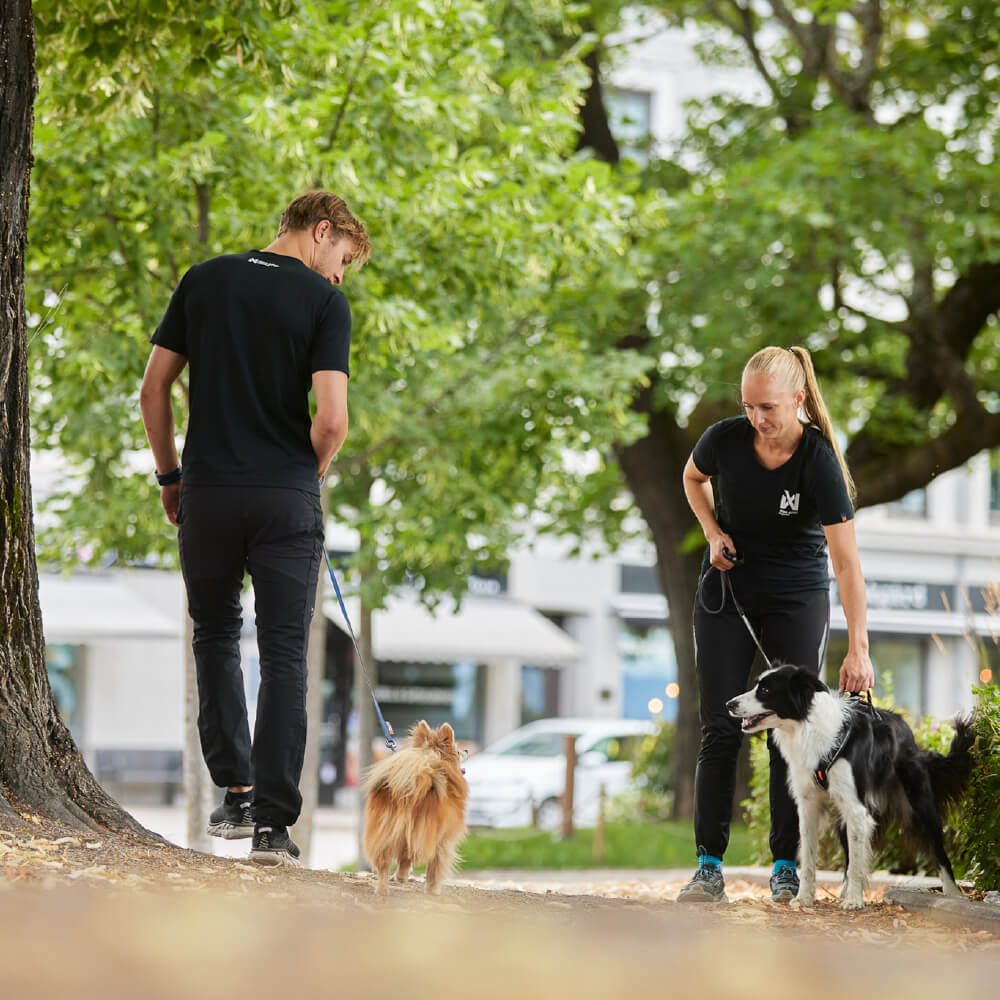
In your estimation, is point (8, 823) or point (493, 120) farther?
point (493, 120)

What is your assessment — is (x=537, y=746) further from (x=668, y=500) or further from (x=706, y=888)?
(x=706, y=888)

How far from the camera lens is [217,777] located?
448cm

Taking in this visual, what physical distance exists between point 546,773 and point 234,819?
15190 mm

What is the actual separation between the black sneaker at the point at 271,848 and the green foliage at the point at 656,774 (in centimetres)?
1367

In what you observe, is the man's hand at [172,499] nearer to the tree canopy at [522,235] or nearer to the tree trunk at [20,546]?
the tree trunk at [20,546]

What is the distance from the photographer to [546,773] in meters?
19.2

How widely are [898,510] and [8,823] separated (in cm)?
2859

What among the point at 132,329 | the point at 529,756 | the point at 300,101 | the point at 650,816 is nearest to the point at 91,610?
the point at 529,756

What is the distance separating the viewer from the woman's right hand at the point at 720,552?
4.88 metres

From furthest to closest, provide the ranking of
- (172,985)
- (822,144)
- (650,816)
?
(650,816), (822,144), (172,985)

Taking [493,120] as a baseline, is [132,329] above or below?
below

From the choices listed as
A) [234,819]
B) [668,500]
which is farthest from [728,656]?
[668,500]

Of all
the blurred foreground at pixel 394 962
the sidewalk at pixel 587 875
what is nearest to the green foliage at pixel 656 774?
the sidewalk at pixel 587 875

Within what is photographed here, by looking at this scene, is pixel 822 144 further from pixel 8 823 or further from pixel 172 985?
pixel 172 985
